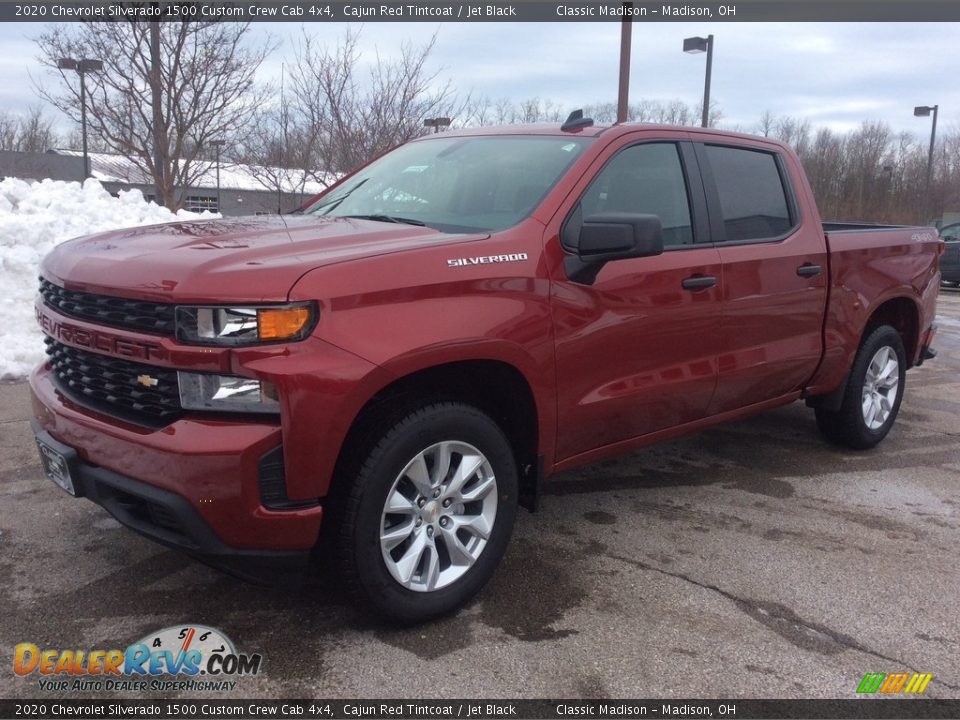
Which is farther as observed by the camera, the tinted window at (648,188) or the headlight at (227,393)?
the tinted window at (648,188)

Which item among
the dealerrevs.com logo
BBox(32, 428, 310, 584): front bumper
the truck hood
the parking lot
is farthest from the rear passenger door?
the dealerrevs.com logo

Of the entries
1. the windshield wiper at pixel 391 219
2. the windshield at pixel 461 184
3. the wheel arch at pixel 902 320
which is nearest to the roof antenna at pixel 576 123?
the windshield at pixel 461 184

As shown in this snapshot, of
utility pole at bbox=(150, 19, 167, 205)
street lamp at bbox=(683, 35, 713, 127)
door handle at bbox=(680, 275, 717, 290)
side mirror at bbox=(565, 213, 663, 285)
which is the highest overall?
street lamp at bbox=(683, 35, 713, 127)

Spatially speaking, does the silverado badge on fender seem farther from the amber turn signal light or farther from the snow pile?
the snow pile

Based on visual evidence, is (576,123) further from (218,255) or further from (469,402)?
(218,255)

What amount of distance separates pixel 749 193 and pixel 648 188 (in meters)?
0.86

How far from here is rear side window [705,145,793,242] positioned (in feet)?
13.8

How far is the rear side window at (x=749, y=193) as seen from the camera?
4.20m

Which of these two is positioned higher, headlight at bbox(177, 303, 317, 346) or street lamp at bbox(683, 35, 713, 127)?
street lamp at bbox(683, 35, 713, 127)

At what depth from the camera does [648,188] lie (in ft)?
12.6

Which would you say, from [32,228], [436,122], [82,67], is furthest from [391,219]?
[436,122]

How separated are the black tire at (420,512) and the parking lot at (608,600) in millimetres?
162

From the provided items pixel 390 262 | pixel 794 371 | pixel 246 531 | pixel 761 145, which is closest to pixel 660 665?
pixel 246 531

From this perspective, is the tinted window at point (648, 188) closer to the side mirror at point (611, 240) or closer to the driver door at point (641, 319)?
the driver door at point (641, 319)
